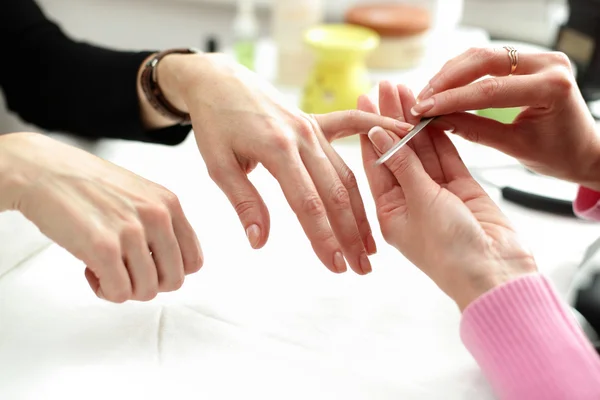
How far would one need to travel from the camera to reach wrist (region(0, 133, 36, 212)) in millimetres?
581

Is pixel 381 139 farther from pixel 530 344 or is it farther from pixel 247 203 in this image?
pixel 530 344

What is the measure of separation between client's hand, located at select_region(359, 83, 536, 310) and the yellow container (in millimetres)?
301

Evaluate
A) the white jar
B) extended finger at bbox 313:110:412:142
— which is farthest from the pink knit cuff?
the white jar

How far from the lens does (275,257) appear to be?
2.45 feet

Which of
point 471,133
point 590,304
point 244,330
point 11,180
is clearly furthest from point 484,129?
point 11,180

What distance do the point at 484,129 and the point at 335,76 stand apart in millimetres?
377

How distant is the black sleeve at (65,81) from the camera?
35.7 inches

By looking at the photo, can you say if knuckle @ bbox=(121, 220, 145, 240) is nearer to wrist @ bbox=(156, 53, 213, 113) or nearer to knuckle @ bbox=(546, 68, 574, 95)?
wrist @ bbox=(156, 53, 213, 113)

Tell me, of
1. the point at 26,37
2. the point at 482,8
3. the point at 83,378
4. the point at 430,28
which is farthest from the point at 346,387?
the point at 482,8

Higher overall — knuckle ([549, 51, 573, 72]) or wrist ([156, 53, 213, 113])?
knuckle ([549, 51, 573, 72])

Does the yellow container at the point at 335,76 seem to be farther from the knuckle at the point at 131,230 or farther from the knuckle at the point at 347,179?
the knuckle at the point at 131,230

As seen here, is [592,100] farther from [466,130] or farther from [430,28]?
[466,130]

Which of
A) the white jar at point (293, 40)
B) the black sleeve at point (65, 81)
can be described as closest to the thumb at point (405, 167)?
the black sleeve at point (65, 81)

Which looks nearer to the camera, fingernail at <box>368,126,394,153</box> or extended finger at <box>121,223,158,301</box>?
extended finger at <box>121,223,158,301</box>
